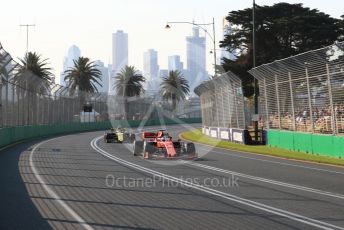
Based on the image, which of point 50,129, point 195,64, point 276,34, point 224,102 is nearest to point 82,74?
point 50,129

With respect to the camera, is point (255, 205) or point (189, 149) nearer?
point (255, 205)

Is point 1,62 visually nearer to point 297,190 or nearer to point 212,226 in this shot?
point 297,190

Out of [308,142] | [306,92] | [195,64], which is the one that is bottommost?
[308,142]

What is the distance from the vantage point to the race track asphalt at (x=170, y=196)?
8.45 metres

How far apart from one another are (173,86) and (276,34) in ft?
198

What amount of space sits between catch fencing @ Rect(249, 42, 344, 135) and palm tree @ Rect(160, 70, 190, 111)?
3158 inches

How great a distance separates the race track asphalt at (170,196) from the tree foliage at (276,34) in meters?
33.8

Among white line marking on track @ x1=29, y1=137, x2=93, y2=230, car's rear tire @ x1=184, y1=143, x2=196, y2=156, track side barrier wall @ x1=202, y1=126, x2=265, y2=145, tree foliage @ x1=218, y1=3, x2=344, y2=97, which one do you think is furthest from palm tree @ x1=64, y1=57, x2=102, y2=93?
white line marking on track @ x1=29, y1=137, x2=93, y2=230

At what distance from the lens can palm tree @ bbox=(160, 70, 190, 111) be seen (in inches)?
4405

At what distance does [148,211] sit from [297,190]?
4186 mm

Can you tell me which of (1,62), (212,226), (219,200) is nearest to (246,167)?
(219,200)

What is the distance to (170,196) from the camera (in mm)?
11102

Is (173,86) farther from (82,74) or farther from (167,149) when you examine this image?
(167,149)

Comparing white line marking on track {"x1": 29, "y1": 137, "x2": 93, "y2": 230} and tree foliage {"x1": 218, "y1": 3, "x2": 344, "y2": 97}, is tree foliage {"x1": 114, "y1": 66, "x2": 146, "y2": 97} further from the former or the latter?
white line marking on track {"x1": 29, "y1": 137, "x2": 93, "y2": 230}
